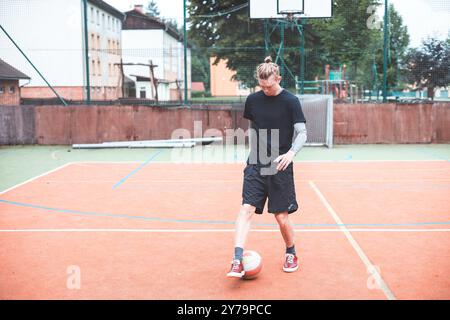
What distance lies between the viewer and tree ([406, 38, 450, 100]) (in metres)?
18.0

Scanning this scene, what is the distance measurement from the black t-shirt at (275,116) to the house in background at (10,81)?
16318mm

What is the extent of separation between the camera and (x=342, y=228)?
7.13 metres

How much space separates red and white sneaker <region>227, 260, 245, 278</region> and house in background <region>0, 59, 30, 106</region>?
16.6 m

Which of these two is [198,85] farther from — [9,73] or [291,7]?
[291,7]

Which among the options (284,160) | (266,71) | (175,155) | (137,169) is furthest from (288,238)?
(175,155)

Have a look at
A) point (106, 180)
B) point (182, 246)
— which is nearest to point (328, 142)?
point (106, 180)

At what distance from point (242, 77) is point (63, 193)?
11.8 m

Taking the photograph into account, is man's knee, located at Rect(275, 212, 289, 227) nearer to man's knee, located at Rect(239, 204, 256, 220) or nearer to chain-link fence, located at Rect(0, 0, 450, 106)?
man's knee, located at Rect(239, 204, 256, 220)

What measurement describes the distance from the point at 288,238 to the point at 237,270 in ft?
2.40

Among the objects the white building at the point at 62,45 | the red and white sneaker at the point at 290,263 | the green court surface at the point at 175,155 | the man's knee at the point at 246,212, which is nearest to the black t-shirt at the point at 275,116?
the man's knee at the point at 246,212

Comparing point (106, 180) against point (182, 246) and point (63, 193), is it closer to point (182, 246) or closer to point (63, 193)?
point (63, 193)

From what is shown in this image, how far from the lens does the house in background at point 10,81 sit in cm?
2075

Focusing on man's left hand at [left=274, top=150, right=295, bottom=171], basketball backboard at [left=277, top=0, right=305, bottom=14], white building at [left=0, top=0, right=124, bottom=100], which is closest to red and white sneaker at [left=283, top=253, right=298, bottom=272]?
man's left hand at [left=274, top=150, right=295, bottom=171]

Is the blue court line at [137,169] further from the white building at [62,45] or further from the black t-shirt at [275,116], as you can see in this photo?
the black t-shirt at [275,116]
